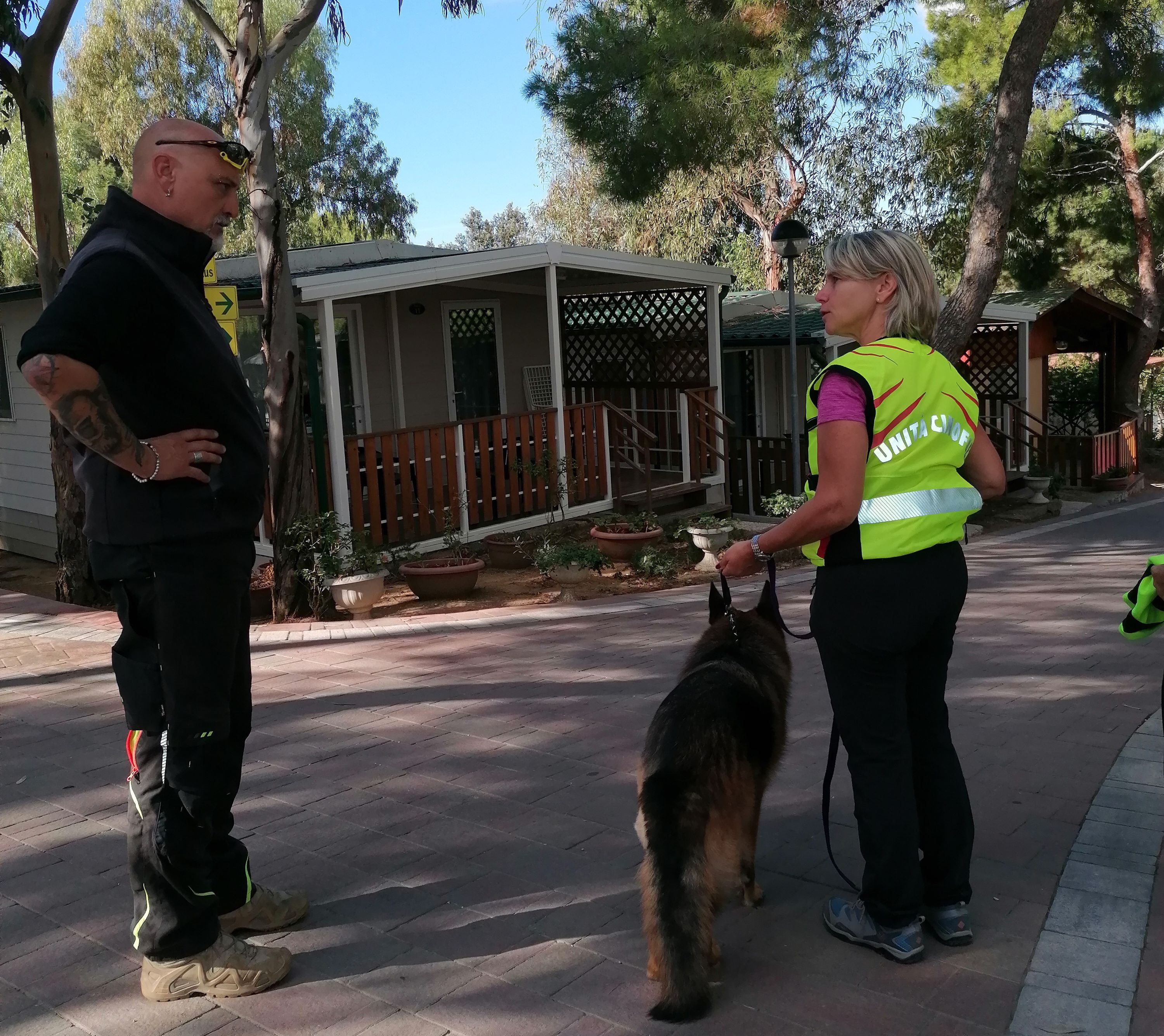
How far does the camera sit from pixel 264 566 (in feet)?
34.4

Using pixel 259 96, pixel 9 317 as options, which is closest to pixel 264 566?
pixel 259 96

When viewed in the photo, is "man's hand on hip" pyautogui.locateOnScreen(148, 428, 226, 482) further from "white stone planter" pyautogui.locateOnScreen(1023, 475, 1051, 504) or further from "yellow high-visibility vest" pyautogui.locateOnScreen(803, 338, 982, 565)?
"white stone planter" pyautogui.locateOnScreen(1023, 475, 1051, 504)

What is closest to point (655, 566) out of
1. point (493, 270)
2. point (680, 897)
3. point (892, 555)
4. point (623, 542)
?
point (623, 542)

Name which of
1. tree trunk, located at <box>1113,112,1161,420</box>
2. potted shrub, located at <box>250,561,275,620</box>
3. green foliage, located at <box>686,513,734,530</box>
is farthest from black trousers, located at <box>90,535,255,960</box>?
tree trunk, located at <box>1113,112,1161,420</box>

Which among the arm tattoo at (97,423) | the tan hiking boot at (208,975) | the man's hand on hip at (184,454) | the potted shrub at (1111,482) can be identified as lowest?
the potted shrub at (1111,482)

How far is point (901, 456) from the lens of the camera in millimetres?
2920

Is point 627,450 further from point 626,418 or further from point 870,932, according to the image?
point 870,932

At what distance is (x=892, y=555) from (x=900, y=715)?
45cm

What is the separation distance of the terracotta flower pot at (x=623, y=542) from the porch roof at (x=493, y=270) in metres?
2.94

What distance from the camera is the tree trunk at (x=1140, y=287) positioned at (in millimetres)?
22453

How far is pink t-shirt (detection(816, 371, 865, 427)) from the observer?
2863mm

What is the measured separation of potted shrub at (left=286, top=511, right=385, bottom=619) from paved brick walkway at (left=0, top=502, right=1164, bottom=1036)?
1.30 metres

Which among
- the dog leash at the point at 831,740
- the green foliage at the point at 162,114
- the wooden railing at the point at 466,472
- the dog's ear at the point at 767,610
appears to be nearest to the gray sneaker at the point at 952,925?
the dog leash at the point at 831,740

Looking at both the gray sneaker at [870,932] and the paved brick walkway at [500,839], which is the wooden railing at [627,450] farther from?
the gray sneaker at [870,932]
